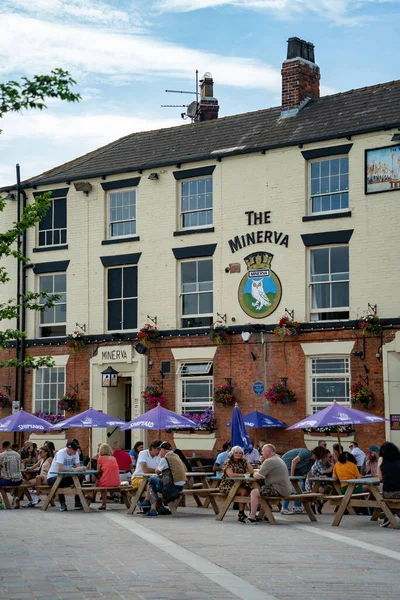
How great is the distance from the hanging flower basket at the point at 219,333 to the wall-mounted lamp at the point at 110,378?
3.72 m

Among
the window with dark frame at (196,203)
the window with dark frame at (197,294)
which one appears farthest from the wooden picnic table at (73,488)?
the window with dark frame at (196,203)

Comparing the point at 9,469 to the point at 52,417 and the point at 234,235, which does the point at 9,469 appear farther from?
the point at 52,417

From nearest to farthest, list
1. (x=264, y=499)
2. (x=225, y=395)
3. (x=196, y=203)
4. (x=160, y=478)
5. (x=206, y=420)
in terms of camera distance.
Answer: (x=264, y=499) < (x=160, y=478) < (x=225, y=395) < (x=206, y=420) < (x=196, y=203)

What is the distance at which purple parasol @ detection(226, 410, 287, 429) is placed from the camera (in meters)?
28.2

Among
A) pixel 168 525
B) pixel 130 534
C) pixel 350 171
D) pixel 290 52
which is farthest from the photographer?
pixel 290 52

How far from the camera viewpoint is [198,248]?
31.8m

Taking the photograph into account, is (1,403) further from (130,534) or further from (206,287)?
(130,534)

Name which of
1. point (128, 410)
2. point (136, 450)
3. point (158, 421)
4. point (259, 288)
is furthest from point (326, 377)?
point (128, 410)

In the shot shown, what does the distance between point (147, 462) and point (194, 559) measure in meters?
8.25

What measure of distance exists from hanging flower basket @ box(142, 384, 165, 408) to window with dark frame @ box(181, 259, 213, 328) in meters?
2.10

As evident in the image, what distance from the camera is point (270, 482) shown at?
18.5m

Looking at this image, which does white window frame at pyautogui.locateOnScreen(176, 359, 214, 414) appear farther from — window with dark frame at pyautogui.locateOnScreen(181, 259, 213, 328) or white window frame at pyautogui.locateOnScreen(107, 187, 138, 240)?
white window frame at pyautogui.locateOnScreen(107, 187, 138, 240)

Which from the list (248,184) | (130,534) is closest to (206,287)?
(248,184)

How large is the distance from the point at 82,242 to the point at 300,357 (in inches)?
351
